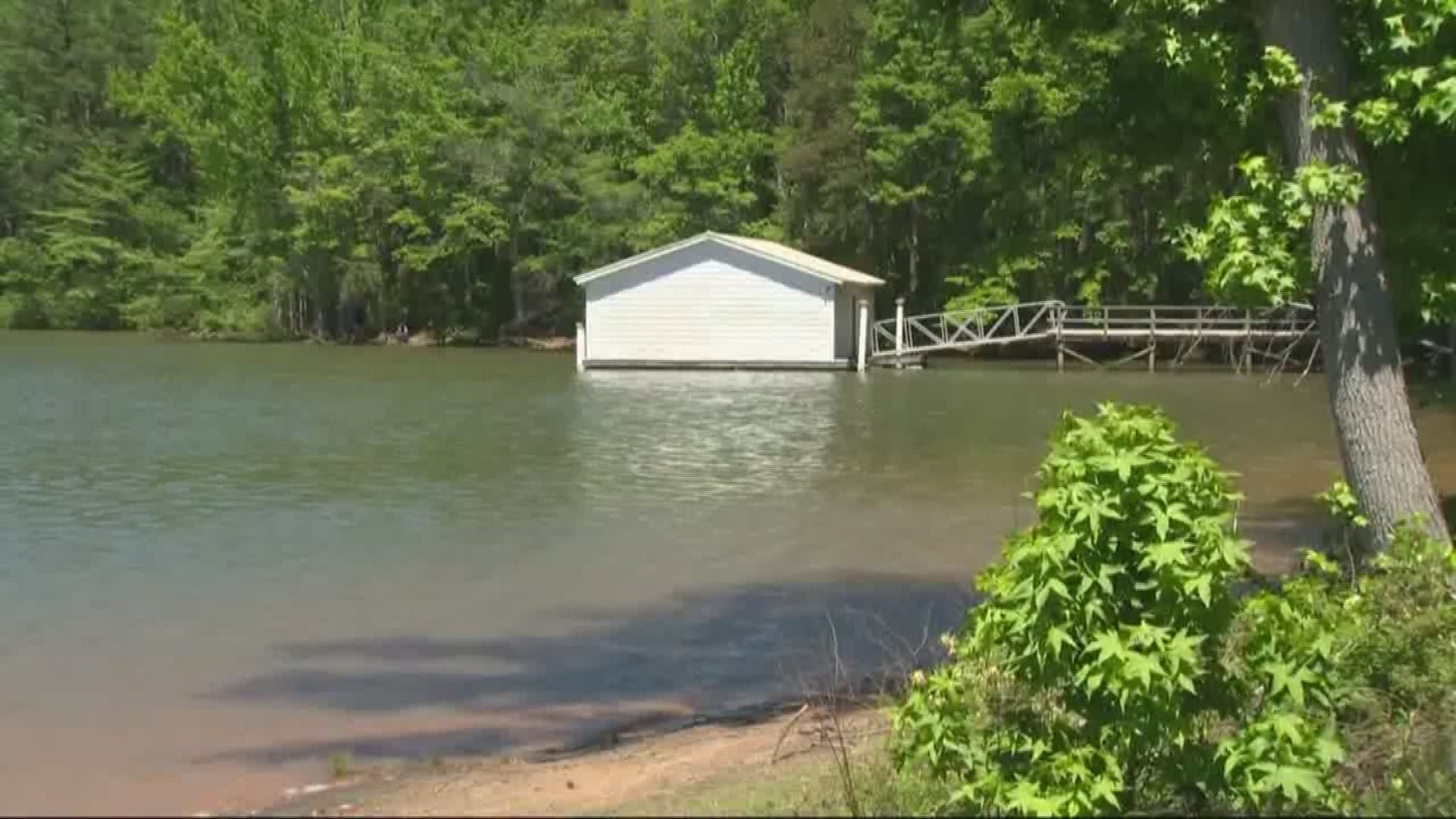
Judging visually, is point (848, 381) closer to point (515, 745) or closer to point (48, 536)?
point (48, 536)

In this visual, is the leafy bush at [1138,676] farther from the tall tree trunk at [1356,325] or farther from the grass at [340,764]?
the grass at [340,764]

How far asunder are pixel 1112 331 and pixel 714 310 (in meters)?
11.0

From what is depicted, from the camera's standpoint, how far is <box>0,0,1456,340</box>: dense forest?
45.1m

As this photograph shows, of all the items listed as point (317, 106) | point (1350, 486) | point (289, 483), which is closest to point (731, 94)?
point (317, 106)

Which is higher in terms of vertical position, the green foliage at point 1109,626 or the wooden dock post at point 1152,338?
the wooden dock post at point 1152,338

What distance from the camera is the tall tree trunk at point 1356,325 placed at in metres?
7.52

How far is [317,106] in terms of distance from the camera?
55312 mm

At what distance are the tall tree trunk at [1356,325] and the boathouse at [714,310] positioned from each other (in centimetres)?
3086

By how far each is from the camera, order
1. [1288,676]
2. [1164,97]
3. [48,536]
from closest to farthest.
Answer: [1288,676]
[1164,97]
[48,536]

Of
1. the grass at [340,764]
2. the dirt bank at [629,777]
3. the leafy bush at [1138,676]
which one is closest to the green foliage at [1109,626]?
the leafy bush at [1138,676]

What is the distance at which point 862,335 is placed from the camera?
39594 millimetres

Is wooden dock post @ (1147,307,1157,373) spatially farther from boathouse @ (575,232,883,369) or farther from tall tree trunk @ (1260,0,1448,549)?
tall tree trunk @ (1260,0,1448,549)

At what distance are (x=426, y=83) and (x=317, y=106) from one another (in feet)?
18.1

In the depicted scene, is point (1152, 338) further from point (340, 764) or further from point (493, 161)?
point (340, 764)
